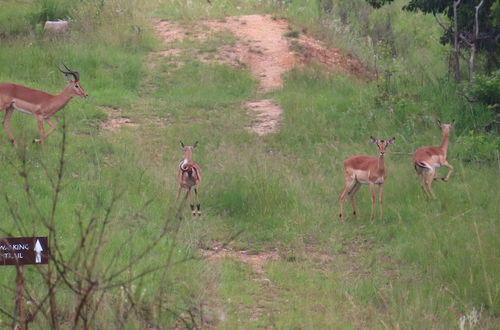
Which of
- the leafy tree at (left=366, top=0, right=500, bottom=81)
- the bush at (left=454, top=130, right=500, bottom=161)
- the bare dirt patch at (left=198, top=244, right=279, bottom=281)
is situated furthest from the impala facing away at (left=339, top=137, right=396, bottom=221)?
the leafy tree at (left=366, top=0, right=500, bottom=81)

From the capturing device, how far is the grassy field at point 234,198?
6656 mm

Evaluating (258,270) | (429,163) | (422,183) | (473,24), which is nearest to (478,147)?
(429,163)

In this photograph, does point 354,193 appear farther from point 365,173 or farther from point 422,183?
point 422,183

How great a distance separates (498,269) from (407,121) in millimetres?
5459

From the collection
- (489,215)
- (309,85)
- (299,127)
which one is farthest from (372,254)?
(309,85)

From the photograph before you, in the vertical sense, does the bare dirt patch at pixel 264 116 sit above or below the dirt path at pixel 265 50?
below

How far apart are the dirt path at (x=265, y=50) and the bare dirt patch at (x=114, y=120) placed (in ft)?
7.58

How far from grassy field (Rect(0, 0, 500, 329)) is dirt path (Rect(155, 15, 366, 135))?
37cm

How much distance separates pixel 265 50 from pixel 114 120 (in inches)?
207

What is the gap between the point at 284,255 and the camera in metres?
8.68

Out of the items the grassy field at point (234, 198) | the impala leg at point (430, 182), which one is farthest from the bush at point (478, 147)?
the impala leg at point (430, 182)

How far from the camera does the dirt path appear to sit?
16781mm

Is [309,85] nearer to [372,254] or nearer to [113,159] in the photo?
[113,159]

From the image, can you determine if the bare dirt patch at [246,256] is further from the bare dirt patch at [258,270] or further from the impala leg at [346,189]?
the impala leg at [346,189]
